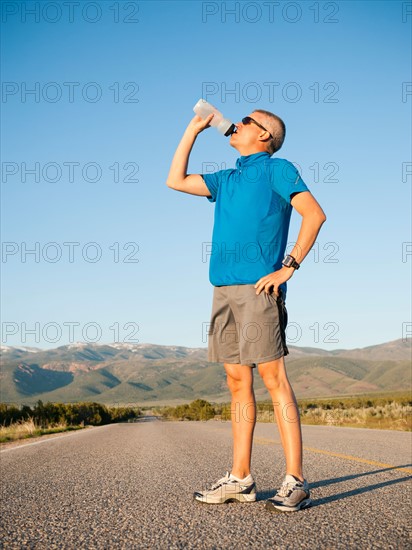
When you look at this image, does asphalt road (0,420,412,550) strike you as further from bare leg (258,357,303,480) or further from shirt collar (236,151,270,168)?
shirt collar (236,151,270,168)

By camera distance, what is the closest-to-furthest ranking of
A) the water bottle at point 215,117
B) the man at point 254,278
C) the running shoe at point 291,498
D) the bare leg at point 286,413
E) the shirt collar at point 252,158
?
1. the running shoe at point 291,498
2. the bare leg at point 286,413
3. the man at point 254,278
4. the shirt collar at point 252,158
5. the water bottle at point 215,117

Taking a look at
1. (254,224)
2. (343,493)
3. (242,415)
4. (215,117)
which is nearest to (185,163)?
(215,117)

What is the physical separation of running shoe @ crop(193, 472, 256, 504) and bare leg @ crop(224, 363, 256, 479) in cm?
5

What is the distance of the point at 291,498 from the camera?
2838mm

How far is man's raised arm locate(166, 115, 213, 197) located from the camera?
3.97 metres

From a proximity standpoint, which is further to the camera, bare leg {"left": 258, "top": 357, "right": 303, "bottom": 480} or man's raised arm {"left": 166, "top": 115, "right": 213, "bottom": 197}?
man's raised arm {"left": 166, "top": 115, "right": 213, "bottom": 197}

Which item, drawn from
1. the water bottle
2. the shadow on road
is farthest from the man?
the shadow on road

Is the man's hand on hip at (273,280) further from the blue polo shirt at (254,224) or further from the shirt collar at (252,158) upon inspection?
the shirt collar at (252,158)

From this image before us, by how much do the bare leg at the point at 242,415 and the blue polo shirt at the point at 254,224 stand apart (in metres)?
0.60

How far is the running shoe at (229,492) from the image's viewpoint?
10.2 ft

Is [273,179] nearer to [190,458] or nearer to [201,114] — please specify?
[201,114]

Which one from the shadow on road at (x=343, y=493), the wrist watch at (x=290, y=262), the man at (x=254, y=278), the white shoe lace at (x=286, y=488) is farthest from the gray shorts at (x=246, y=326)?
the shadow on road at (x=343, y=493)

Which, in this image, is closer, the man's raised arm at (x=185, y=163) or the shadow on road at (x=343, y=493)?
the shadow on road at (x=343, y=493)

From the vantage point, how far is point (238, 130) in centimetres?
382
